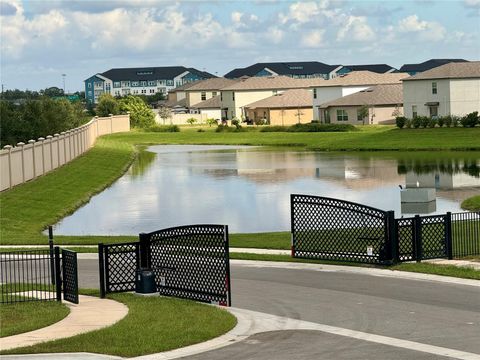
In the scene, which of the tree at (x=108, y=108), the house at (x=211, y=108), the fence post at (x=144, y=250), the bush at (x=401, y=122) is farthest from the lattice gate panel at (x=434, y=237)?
the house at (x=211, y=108)

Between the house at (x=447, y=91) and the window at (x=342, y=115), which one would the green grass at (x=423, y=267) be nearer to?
the house at (x=447, y=91)

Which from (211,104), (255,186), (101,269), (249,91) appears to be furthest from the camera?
(211,104)

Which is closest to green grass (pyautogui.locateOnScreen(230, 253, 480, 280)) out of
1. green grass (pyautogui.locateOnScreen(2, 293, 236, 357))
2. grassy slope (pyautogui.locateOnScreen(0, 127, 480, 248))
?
grassy slope (pyautogui.locateOnScreen(0, 127, 480, 248))

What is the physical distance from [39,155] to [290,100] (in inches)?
3492

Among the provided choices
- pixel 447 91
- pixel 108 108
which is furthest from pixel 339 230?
pixel 108 108

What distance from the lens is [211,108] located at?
181625 millimetres

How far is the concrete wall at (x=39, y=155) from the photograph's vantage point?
52781mm

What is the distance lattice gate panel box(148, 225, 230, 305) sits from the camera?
2114 cm

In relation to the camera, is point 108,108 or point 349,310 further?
point 108,108

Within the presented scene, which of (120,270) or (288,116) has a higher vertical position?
(288,116)

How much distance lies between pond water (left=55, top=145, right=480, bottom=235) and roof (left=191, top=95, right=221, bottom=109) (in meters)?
84.0

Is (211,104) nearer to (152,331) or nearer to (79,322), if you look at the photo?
(79,322)

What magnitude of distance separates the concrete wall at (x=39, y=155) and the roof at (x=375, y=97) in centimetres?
3928

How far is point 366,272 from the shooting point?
84.1 ft
